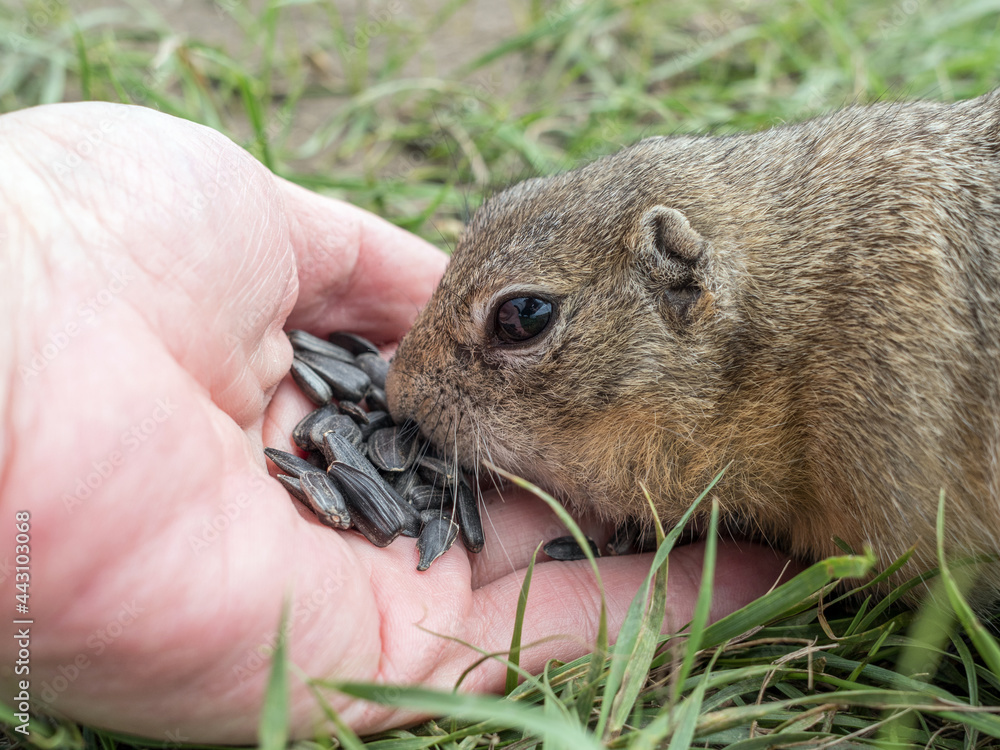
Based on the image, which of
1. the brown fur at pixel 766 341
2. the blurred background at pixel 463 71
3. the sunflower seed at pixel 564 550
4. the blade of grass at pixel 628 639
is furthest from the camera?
the blurred background at pixel 463 71

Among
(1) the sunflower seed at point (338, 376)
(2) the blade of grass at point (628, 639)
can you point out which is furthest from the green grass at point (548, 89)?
(1) the sunflower seed at point (338, 376)

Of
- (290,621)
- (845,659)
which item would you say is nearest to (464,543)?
(290,621)

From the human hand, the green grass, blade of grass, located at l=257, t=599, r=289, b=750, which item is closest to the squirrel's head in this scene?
the human hand

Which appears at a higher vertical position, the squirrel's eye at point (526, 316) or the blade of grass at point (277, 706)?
the squirrel's eye at point (526, 316)

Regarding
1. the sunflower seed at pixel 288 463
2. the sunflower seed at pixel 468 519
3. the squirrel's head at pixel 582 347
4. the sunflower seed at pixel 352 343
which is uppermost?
the squirrel's head at pixel 582 347

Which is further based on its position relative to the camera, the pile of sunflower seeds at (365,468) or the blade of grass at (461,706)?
the pile of sunflower seeds at (365,468)

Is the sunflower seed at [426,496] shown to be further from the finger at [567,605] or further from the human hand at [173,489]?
the finger at [567,605]

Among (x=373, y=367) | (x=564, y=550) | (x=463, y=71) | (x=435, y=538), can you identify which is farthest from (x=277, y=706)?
(x=463, y=71)
